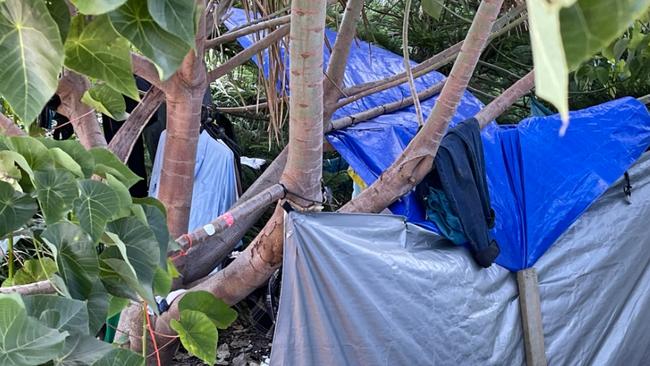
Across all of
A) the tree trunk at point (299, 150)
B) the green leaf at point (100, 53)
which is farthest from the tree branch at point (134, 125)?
the green leaf at point (100, 53)

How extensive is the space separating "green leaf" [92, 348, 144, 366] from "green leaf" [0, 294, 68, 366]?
0.12 metres

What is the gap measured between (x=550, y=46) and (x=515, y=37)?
4.19 meters

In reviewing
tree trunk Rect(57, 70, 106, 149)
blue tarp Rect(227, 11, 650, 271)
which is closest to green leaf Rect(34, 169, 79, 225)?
tree trunk Rect(57, 70, 106, 149)

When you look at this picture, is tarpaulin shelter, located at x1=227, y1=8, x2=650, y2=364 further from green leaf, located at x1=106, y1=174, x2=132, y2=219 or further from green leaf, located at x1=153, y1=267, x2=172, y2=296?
green leaf, located at x1=106, y1=174, x2=132, y2=219

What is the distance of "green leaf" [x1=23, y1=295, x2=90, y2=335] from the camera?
0.97m

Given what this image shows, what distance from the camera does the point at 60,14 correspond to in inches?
26.6

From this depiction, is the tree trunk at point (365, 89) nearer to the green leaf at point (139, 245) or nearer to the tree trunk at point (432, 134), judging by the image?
the tree trunk at point (432, 134)

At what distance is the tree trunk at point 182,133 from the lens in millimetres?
2109

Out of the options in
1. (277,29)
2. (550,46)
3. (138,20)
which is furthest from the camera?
(277,29)

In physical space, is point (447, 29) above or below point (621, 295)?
above

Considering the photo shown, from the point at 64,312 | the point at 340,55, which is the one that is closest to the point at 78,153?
the point at 64,312

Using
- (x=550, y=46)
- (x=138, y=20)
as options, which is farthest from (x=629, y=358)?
(x=550, y=46)

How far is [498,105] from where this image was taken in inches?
103

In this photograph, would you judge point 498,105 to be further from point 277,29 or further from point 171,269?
point 171,269
